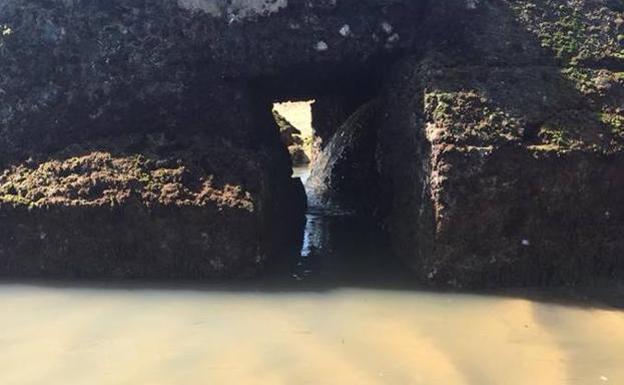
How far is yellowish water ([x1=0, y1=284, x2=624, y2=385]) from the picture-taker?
2523mm

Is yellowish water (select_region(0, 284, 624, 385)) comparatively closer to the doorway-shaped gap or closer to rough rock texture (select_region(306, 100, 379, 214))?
rough rock texture (select_region(306, 100, 379, 214))

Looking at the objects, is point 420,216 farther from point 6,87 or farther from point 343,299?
point 6,87

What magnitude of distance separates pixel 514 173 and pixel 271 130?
1439mm

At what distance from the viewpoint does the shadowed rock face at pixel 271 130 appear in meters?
3.33

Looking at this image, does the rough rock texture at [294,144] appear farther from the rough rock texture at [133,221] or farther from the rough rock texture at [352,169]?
the rough rock texture at [133,221]

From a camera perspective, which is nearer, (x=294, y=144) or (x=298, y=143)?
(x=294, y=144)

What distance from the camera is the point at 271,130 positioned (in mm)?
4137

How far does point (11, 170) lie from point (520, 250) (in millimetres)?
2486

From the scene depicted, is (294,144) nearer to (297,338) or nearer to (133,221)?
(133,221)

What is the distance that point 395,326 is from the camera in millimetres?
2902

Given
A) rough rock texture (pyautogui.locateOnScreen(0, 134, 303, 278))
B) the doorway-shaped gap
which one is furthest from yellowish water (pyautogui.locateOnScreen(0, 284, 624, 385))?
the doorway-shaped gap

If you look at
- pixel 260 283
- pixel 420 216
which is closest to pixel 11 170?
pixel 260 283

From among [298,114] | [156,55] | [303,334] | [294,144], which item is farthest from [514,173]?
[298,114]

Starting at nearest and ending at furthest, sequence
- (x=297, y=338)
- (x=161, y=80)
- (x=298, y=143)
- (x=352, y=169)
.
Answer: (x=297, y=338)
(x=161, y=80)
(x=352, y=169)
(x=298, y=143)
